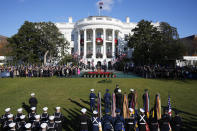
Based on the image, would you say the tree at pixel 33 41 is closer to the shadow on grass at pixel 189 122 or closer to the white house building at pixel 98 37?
the white house building at pixel 98 37

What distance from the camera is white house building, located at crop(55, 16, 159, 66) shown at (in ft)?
132

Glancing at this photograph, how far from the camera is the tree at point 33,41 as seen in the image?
113 ft

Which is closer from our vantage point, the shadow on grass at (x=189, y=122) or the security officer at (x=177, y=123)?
the security officer at (x=177, y=123)

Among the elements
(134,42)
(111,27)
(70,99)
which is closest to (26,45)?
(111,27)

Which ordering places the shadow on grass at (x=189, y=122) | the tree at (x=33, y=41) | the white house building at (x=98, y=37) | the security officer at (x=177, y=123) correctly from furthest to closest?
the white house building at (x=98, y=37) → the tree at (x=33, y=41) → the shadow on grass at (x=189, y=122) → the security officer at (x=177, y=123)

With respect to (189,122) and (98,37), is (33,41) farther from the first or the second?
(189,122)

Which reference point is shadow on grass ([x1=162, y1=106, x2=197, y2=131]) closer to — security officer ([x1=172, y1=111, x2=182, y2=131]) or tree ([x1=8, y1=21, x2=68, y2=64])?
security officer ([x1=172, y1=111, x2=182, y2=131])

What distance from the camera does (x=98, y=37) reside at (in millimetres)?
44531

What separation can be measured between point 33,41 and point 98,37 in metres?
18.9

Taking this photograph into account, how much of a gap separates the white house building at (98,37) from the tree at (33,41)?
699 cm

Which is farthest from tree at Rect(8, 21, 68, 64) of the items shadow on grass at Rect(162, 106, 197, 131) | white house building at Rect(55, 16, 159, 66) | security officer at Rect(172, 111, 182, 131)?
security officer at Rect(172, 111, 182, 131)

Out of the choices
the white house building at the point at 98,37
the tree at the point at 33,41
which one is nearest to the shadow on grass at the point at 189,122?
the white house building at the point at 98,37

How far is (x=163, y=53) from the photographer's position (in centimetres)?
2619

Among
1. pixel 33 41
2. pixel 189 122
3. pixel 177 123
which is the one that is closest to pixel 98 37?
pixel 33 41
